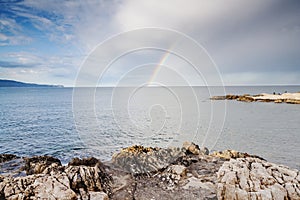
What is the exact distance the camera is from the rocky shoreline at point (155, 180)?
7.94 metres

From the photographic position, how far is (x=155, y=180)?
450 inches

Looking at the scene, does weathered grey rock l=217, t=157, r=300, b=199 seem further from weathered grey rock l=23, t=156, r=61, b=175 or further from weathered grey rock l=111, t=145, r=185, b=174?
weathered grey rock l=23, t=156, r=61, b=175

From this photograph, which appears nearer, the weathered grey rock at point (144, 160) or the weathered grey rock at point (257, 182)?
the weathered grey rock at point (257, 182)

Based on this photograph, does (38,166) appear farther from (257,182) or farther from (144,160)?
(257,182)

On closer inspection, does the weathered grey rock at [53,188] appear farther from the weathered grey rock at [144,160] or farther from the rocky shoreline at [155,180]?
the weathered grey rock at [144,160]

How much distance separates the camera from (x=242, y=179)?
8.09 metres

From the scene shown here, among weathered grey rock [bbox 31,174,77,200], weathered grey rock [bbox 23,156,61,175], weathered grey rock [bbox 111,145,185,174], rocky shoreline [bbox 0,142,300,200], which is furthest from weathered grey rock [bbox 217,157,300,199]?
weathered grey rock [bbox 23,156,61,175]

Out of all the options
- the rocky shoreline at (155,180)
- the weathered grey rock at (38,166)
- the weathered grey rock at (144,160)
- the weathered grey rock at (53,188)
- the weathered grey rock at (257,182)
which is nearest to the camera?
the weathered grey rock at (257,182)

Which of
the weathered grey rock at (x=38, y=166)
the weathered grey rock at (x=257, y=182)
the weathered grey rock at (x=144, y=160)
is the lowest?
the weathered grey rock at (x=38, y=166)

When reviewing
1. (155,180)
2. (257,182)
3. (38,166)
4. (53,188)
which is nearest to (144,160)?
(155,180)

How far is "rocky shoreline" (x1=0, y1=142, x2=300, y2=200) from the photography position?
7945mm

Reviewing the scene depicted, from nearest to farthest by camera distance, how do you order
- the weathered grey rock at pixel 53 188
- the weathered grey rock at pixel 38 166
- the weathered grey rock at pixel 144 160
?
the weathered grey rock at pixel 53 188 → the weathered grey rock at pixel 38 166 → the weathered grey rock at pixel 144 160

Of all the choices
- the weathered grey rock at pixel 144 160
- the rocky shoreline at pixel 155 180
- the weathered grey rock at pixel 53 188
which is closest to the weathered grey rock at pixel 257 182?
the rocky shoreline at pixel 155 180

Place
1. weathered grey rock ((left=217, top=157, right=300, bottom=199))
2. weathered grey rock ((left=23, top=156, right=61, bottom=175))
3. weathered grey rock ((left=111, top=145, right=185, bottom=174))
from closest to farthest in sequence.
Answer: weathered grey rock ((left=217, top=157, right=300, bottom=199)) < weathered grey rock ((left=23, top=156, right=61, bottom=175)) < weathered grey rock ((left=111, top=145, right=185, bottom=174))
